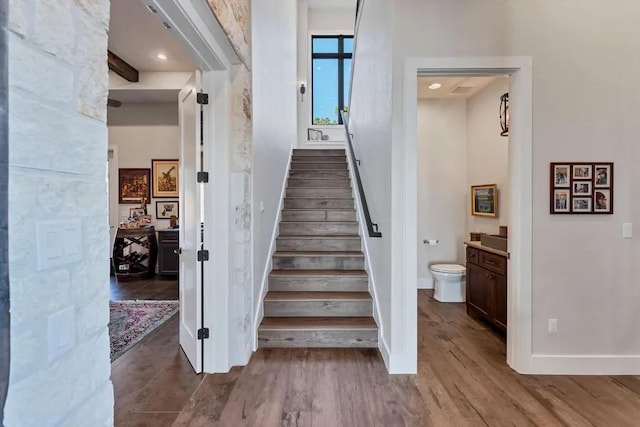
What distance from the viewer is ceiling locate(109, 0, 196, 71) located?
3.38 metres

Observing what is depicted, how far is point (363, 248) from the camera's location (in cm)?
379

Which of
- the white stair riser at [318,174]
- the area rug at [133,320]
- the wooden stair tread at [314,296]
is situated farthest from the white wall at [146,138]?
the wooden stair tread at [314,296]

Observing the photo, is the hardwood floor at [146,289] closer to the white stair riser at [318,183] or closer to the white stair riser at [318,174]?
the white stair riser at [318,183]

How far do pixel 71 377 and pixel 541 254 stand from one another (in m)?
2.94

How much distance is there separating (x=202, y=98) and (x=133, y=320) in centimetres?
268

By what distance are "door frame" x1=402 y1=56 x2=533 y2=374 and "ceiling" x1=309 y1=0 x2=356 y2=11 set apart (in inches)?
215

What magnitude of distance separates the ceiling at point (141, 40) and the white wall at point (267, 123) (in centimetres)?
78

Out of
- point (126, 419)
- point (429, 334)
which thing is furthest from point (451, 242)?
point (126, 419)

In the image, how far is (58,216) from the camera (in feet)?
2.68

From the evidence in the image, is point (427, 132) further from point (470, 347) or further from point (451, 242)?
point (470, 347)

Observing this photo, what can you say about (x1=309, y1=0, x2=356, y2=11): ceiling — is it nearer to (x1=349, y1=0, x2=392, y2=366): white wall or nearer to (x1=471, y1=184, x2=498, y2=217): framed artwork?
(x1=349, y1=0, x2=392, y2=366): white wall

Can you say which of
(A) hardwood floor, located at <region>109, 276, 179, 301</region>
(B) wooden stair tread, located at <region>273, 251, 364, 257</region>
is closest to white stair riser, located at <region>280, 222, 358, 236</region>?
(B) wooden stair tread, located at <region>273, 251, 364, 257</region>

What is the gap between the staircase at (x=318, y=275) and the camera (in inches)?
116

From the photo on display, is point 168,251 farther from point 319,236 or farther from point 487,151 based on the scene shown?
point 487,151
